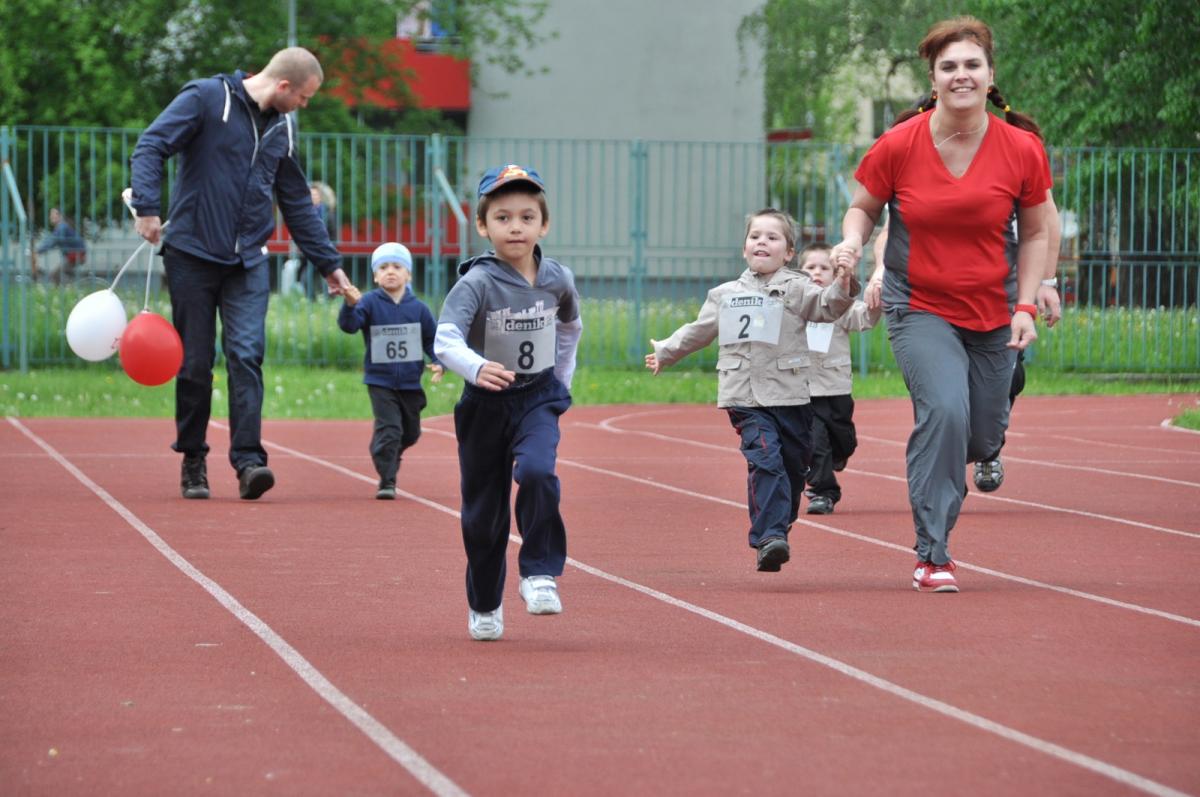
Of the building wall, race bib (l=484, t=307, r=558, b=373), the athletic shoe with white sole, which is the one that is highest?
the building wall

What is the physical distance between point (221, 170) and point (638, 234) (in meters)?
13.8

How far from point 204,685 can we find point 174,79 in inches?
1318

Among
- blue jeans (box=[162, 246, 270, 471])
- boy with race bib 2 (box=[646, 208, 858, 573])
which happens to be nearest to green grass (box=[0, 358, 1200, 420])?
blue jeans (box=[162, 246, 270, 471])

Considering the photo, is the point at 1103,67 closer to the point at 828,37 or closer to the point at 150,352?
the point at 828,37

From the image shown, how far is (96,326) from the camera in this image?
11.2m

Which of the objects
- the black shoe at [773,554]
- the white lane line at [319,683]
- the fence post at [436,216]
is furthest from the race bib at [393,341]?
the fence post at [436,216]

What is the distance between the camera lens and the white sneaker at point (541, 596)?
22.0ft

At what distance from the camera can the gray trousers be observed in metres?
7.78

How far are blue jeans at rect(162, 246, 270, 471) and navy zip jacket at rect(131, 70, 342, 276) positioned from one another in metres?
0.13

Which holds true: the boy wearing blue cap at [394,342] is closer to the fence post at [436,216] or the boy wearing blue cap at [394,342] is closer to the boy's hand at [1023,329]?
the boy's hand at [1023,329]

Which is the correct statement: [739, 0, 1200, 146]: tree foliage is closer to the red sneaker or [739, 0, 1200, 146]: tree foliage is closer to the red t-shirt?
the red t-shirt

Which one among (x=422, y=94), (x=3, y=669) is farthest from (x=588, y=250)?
(x=422, y=94)

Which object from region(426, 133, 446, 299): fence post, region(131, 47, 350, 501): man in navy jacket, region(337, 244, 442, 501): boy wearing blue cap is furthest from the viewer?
region(426, 133, 446, 299): fence post

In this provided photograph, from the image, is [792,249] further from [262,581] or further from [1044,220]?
[262,581]
